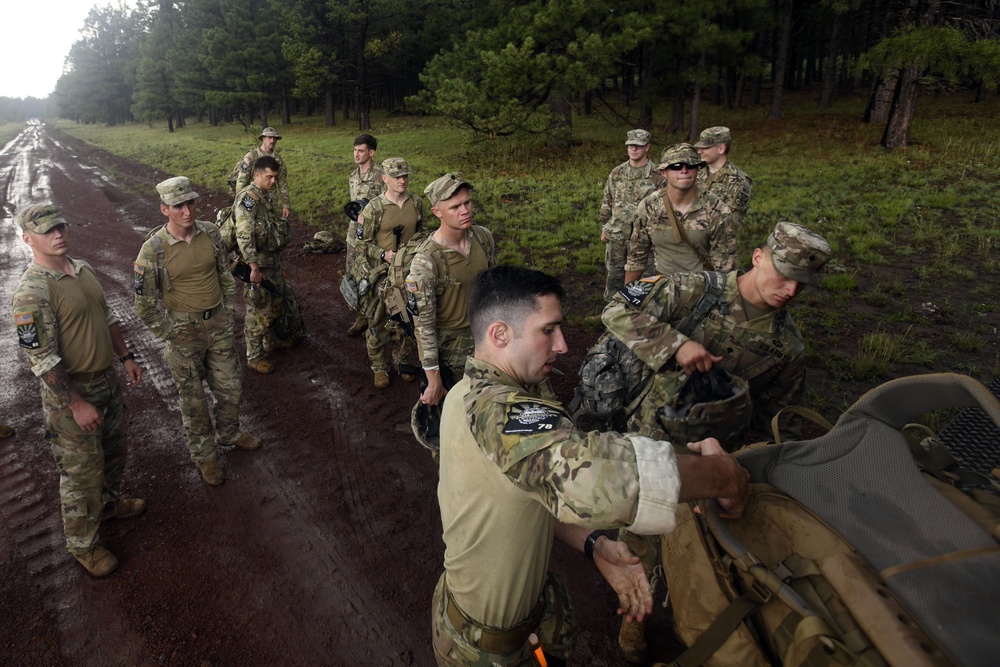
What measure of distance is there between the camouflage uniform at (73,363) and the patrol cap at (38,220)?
264 millimetres

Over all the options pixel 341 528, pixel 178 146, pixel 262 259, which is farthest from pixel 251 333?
pixel 178 146

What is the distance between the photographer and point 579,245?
987 cm

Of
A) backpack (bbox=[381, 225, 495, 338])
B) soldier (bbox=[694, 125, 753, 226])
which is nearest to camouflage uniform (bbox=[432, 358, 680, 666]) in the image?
backpack (bbox=[381, 225, 495, 338])

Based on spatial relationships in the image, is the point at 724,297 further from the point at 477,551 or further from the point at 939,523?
the point at 477,551

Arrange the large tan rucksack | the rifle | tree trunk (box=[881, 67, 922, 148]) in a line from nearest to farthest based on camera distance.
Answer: the large tan rucksack
the rifle
tree trunk (box=[881, 67, 922, 148])

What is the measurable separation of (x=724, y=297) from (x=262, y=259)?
18.3 ft

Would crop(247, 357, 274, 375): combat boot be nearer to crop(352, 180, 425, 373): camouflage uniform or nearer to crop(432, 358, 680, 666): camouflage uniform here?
crop(352, 180, 425, 373): camouflage uniform

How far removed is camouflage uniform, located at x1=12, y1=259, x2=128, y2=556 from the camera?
3523 mm

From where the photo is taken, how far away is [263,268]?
6.65 m

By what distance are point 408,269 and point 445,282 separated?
563 mm

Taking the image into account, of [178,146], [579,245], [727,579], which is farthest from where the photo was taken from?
[178,146]

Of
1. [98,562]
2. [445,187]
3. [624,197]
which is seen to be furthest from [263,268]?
[624,197]

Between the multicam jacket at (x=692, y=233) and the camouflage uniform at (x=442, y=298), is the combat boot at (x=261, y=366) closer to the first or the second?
the camouflage uniform at (x=442, y=298)

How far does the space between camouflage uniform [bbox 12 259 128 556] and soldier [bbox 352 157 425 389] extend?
245 cm
